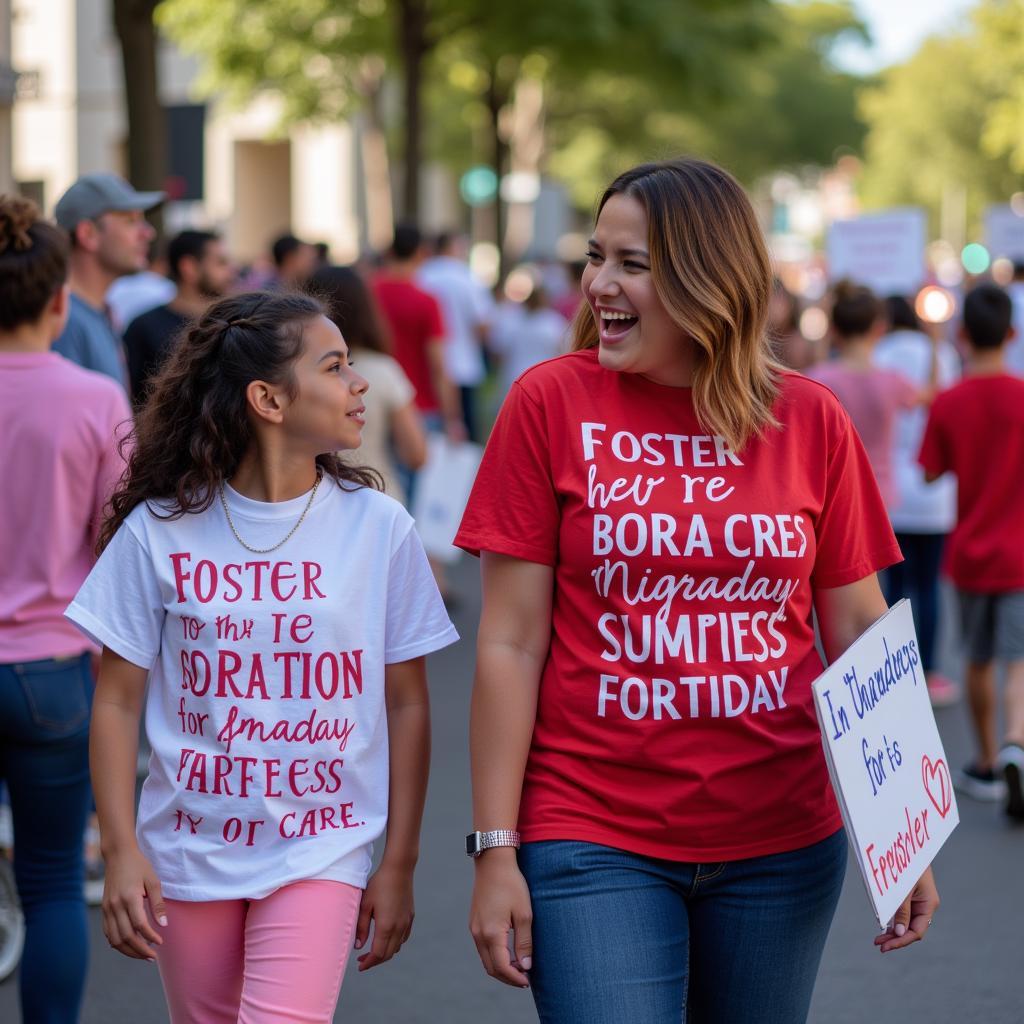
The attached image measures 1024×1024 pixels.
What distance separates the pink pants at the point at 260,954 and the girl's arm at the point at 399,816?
1.7 inches

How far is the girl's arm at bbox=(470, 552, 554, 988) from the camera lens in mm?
2707

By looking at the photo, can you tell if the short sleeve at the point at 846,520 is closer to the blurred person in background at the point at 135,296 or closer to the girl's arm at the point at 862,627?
the girl's arm at the point at 862,627

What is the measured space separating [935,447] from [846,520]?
4.53 metres

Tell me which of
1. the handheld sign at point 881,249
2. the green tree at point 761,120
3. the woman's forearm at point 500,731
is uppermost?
the green tree at point 761,120

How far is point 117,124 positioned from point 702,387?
45410 mm

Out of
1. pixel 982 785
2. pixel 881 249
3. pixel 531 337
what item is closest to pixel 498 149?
pixel 531 337

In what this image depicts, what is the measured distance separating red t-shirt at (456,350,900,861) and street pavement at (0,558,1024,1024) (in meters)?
2.20

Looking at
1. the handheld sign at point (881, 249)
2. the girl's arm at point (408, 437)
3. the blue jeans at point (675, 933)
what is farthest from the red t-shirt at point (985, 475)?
the handheld sign at point (881, 249)

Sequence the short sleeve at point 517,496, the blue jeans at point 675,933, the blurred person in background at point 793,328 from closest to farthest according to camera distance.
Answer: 1. the blue jeans at point 675,933
2. the short sleeve at point 517,496
3. the blurred person in background at point 793,328

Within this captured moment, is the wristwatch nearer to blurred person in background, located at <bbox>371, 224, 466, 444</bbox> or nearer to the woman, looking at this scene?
the woman

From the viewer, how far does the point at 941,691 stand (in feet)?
28.4

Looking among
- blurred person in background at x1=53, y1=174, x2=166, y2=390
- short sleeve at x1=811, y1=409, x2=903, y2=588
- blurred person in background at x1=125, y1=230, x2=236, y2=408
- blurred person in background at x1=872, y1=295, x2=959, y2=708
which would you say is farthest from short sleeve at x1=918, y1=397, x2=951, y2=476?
short sleeve at x1=811, y1=409, x2=903, y2=588

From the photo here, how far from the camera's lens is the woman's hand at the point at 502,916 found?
2689 mm

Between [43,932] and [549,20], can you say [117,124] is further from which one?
[43,932]
